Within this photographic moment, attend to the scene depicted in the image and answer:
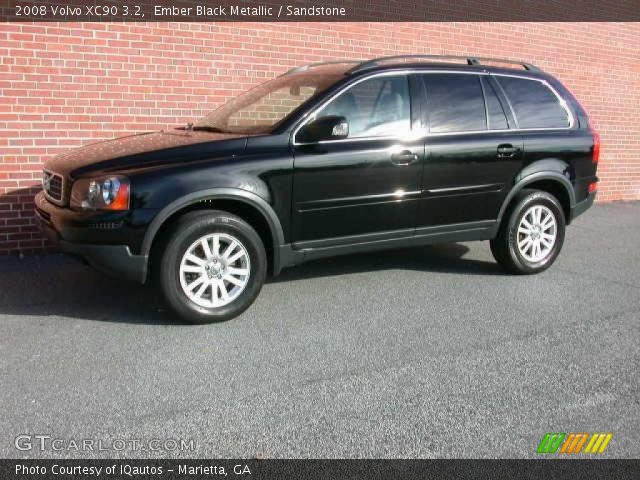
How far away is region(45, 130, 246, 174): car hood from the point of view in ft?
14.8

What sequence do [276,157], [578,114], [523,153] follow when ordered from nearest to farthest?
[276,157]
[523,153]
[578,114]

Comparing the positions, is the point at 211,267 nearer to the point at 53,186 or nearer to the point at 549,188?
the point at 53,186

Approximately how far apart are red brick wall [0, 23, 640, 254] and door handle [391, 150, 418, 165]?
300 cm

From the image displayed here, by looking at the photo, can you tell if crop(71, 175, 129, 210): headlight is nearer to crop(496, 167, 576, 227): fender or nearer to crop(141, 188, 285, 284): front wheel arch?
crop(141, 188, 285, 284): front wheel arch

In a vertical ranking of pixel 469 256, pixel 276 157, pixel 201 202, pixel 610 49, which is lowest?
pixel 469 256

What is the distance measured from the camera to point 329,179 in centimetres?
496

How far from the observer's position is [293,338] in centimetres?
438

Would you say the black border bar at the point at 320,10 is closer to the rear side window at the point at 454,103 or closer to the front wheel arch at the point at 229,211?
the rear side window at the point at 454,103

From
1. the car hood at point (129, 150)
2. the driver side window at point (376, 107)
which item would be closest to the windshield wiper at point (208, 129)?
the car hood at point (129, 150)

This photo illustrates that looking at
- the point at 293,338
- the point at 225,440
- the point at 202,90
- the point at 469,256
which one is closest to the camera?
the point at 225,440

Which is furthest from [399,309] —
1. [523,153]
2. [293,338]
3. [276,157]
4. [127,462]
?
[127,462]

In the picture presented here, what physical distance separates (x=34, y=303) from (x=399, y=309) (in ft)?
9.24

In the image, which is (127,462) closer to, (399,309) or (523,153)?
(399,309)

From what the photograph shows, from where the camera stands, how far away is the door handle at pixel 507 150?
5719 mm
